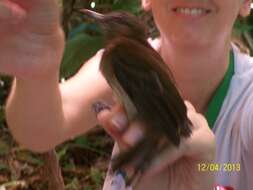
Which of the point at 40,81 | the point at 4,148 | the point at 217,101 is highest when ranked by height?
the point at 40,81

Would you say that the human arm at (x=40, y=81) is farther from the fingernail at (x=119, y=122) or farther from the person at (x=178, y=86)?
the fingernail at (x=119, y=122)

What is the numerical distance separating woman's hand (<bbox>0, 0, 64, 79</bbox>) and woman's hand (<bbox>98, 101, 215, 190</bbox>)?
131mm

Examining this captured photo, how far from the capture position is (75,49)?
1706mm

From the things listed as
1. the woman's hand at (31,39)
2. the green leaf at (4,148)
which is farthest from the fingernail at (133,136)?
the green leaf at (4,148)

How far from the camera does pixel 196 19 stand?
99 cm

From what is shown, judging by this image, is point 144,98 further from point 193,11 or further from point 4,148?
point 4,148

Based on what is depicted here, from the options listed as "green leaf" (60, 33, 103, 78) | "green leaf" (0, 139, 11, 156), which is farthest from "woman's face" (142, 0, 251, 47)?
"green leaf" (0, 139, 11, 156)

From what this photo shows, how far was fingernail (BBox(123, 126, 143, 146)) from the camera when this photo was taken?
0.67 meters

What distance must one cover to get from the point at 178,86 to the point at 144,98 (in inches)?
12.6

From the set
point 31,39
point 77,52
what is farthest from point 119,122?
point 77,52

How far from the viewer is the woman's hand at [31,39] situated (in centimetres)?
75

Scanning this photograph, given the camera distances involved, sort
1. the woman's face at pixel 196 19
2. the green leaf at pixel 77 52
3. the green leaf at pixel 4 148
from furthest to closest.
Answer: the green leaf at pixel 4 148 → the green leaf at pixel 77 52 → the woman's face at pixel 196 19

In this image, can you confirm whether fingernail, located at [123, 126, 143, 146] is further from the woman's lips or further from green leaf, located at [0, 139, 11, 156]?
green leaf, located at [0, 139, 11, 156]

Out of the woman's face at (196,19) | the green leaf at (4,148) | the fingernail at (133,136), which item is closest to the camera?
the fingernail at (133,136)
